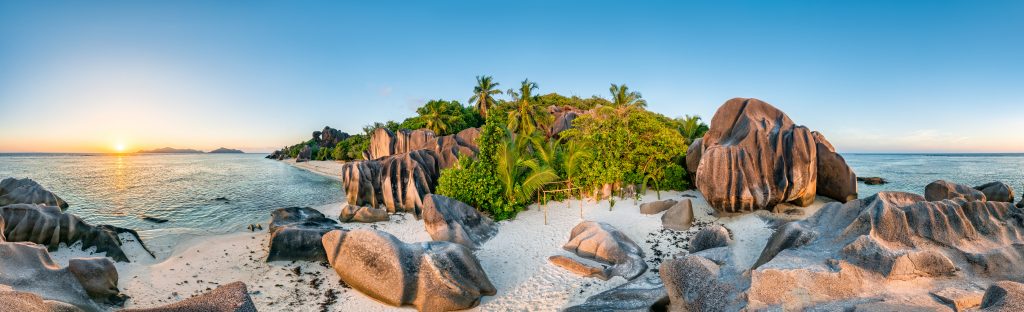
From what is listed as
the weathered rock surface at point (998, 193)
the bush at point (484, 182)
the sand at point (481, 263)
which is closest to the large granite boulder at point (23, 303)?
the sand at point (481, 263)

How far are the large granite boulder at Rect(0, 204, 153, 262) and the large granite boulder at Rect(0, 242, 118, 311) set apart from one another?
13.7 feet

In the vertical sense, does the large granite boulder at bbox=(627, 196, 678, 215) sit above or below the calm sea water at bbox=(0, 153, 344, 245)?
above

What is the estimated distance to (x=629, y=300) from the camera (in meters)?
8.05

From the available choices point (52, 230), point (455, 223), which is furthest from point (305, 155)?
point (455, 223)

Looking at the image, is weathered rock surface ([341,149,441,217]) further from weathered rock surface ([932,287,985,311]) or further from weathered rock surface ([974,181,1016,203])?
weathered rock surface ([974,181,1016,203])

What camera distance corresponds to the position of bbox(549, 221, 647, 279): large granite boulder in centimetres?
1007

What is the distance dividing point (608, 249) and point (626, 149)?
892 centimetres

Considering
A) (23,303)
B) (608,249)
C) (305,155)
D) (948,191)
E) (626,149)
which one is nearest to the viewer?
(23,303)

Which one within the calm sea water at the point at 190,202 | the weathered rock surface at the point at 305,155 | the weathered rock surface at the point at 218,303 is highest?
the weathered rock surface at the point at 305,155

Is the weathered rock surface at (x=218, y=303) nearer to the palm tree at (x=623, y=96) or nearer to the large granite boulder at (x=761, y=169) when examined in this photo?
the large granite boulder at (x=761, y=169)

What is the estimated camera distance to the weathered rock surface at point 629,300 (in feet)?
25.3

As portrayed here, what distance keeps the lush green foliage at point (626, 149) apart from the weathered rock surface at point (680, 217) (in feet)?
12.0

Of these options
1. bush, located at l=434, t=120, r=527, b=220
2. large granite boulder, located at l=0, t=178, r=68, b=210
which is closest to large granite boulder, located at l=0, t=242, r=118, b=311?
bush, located at l=434, t=120, r=527, b=220

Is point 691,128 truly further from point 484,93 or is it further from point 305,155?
point 305,155
